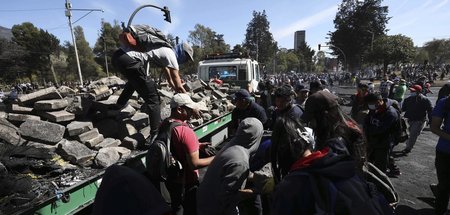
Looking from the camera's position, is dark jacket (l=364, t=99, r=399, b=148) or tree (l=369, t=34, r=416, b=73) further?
tree (l=369, t=34, r=416, b=73)

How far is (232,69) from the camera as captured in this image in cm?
1005

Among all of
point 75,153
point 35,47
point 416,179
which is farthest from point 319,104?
point 35,47

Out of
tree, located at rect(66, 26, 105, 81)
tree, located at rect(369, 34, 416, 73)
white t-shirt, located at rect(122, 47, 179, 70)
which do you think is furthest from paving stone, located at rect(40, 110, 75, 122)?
tree, located at rect(66, 26, 105, 81)

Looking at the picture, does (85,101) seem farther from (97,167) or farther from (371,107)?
(371,107)

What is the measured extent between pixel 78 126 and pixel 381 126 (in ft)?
14.1

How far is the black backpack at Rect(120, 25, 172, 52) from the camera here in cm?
369

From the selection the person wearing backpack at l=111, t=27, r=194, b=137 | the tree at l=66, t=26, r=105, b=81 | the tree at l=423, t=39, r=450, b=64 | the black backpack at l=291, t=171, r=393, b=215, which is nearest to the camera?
the black backpack at l=291, t=171, r=393, b=215

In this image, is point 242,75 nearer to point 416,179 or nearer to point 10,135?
point 416,179

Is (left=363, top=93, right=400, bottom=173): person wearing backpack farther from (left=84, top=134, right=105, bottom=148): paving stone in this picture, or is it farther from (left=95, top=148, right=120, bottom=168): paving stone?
(left=84, top=134, right=105, bottom=148): paving stone

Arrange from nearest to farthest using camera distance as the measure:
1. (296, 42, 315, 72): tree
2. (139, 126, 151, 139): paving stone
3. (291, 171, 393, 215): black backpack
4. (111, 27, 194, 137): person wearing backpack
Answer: (291, 171, 393, 215): black backpack, (111, 27, 194, 137): person wearing backpack, (139, 126, 151, 139): paving stone, (296, 42, 315, 72): tree

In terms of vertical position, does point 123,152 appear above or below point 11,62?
below

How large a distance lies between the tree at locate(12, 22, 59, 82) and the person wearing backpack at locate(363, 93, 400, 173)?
158 ft

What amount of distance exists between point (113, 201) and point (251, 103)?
3.46 m

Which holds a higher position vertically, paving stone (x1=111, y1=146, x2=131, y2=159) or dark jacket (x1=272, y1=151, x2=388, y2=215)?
dark jacket (x1=272, y1=151, x2=388, y2=215)
